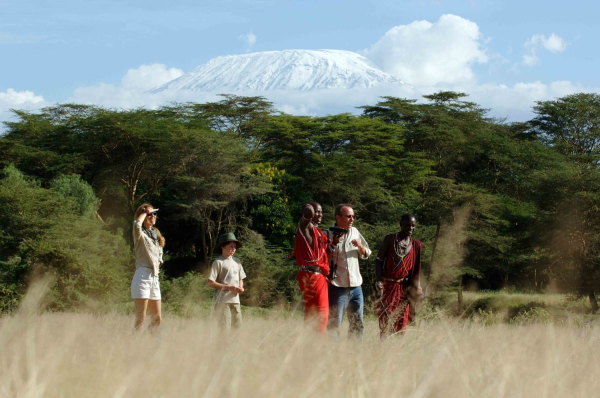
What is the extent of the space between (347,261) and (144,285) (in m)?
1.68

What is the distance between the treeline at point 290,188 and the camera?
2627 centimetres

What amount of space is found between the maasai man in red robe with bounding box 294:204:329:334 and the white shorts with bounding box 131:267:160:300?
125 centimetres

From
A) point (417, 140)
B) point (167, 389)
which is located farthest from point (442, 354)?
point (417, 140)

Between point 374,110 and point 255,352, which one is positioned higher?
point 374,110

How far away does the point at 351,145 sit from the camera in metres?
38.3

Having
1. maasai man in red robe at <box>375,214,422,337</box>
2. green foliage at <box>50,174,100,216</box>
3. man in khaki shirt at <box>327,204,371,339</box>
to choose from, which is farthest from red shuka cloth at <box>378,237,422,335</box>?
green foliage at <box>50,174,100,216</box>

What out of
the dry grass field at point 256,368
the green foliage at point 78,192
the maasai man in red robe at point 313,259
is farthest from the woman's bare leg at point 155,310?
the green foliage at point 78,192

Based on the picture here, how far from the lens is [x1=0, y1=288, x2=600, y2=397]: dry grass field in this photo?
6.11 feet

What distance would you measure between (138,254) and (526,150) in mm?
A: 35478

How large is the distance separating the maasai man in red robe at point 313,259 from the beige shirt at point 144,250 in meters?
1.19

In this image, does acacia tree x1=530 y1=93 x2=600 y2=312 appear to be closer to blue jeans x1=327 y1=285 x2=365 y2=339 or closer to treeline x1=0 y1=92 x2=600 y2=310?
treeline x1=0 y1=92 x2=600 y2=310

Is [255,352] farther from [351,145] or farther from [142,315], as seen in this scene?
[351,145]

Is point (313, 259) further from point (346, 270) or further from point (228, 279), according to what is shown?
point (228, 279)

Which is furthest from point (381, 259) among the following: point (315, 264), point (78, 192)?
point (78, 192)
